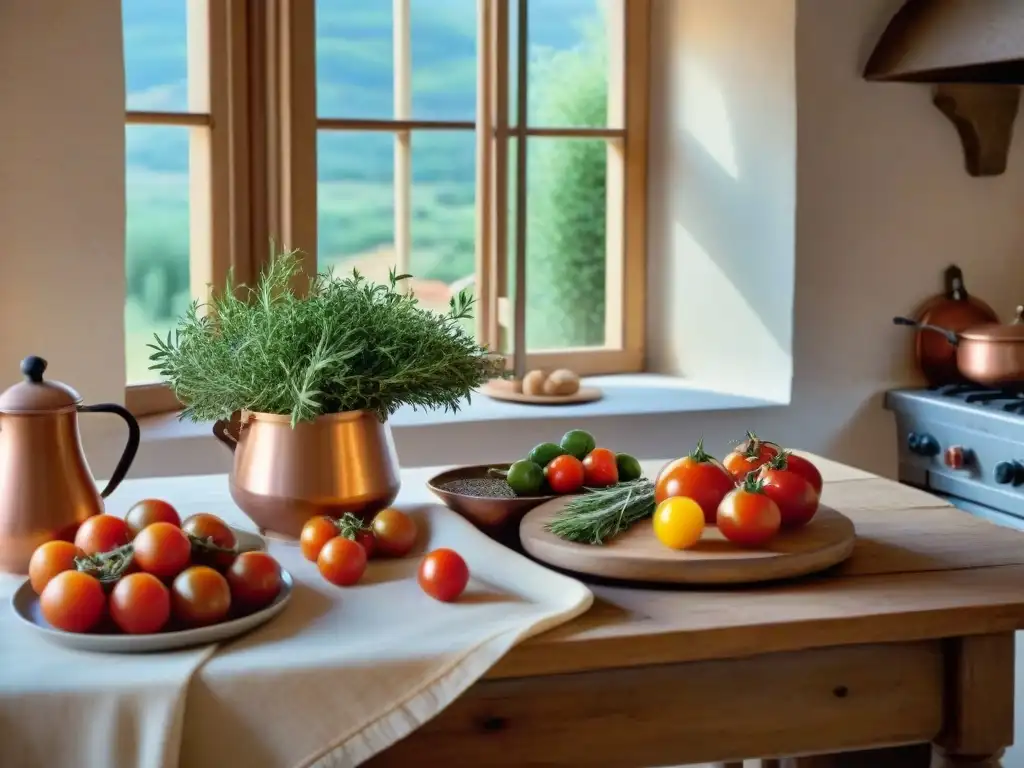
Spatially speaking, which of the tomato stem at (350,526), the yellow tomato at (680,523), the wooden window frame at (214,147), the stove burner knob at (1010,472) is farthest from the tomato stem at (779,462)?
the wooden window frame at (214,147)

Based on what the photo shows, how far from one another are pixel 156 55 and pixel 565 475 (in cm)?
161

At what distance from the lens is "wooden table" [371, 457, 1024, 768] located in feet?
4.07

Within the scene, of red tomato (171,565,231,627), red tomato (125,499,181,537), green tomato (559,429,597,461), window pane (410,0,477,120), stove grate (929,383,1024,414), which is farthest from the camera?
window pane (410,0,477,120)

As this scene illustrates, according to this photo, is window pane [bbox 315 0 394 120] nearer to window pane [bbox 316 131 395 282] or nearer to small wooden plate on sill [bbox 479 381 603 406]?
window pane [bbox 316 131 395 282]

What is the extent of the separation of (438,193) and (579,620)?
1.97 meters

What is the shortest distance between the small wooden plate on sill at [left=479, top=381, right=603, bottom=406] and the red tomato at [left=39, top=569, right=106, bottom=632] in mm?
1766

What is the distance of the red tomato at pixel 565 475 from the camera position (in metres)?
1.66

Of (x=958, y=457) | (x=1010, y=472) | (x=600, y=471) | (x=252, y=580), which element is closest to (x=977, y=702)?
(x=600, y=471)

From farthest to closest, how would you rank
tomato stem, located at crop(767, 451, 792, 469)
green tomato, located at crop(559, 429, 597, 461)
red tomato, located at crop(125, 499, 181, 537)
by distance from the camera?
green tomato, located at crop(559, 429, 597, 461) < tomato stem, located at crop(767, 451, 792, 469) < red tomato, located at crop(125, 499, 181, 537)

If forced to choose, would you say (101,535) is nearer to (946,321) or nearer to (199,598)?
(199,598)

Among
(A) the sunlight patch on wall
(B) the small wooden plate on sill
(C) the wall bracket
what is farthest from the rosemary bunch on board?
(C) the wall bracket

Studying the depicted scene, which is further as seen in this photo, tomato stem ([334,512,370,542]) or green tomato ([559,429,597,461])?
green tomato ([559,429,597,461])

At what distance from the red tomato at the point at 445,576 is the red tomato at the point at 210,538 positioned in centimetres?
20

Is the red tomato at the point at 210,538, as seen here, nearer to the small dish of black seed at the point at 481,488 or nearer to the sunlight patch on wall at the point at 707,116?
the small dish of black seed at the point at 481,488
